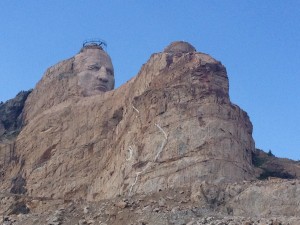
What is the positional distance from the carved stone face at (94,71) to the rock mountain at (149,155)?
33.7 inches

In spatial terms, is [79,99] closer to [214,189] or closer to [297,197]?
[214,189]

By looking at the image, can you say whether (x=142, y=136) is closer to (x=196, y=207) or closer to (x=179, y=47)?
(x=179, y=47)

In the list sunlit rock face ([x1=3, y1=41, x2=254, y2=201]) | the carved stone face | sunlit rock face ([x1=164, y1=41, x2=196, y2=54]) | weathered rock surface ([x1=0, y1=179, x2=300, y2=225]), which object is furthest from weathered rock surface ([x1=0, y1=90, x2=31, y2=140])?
weathered rock surface ([x1=0, y1=179, x2=300, y2=225])

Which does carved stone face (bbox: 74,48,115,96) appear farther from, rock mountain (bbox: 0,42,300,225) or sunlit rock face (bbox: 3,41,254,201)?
rock mountain (bbox: 0,42,300,225)

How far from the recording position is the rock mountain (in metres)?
43.9

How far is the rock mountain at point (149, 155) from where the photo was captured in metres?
43.9

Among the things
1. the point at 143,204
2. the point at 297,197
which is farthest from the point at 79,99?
the point at 297,197

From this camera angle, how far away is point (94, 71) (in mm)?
65625

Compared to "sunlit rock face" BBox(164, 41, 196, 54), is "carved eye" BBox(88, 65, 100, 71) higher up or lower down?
higher up

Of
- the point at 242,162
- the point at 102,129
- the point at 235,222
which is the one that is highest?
the point at 102,129

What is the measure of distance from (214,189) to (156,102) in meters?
8.81

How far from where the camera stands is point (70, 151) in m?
58.2

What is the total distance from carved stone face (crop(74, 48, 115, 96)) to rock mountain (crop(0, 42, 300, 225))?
86cm

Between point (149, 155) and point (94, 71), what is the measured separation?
57.8ft
